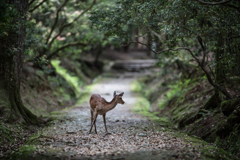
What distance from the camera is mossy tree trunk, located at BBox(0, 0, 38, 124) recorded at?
8875 millimetres

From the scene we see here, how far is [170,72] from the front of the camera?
20.1 m

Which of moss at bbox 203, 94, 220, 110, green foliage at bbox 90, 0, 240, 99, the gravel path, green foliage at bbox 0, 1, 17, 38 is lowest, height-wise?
the gravel path

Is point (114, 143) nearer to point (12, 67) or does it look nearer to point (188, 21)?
point (12, 67)

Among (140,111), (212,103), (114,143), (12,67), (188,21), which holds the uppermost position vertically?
(188,21)

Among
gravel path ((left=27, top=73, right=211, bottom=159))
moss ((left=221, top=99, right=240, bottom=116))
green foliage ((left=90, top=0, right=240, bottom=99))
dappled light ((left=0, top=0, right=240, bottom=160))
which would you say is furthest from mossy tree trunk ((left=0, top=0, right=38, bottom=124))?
moss ((left=221, top=99, right=240, bottom=116))

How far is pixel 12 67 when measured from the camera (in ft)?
30.3

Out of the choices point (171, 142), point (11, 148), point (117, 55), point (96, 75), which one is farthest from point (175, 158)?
point (117, 55)

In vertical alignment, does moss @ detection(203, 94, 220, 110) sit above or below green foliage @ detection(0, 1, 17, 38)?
below

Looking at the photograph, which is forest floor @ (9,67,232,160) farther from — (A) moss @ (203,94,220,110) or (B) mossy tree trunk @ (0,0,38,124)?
(A) moss @ (203,94,220,110)

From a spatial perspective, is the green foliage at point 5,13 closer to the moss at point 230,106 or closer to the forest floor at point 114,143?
the forest floor at point 114,143

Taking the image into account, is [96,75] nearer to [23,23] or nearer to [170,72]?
[170,72]

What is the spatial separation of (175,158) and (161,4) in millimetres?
5013

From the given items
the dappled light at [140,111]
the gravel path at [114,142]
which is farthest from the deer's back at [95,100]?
the gravel path at [114,142]

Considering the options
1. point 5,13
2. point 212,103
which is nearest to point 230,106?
point 212,103
